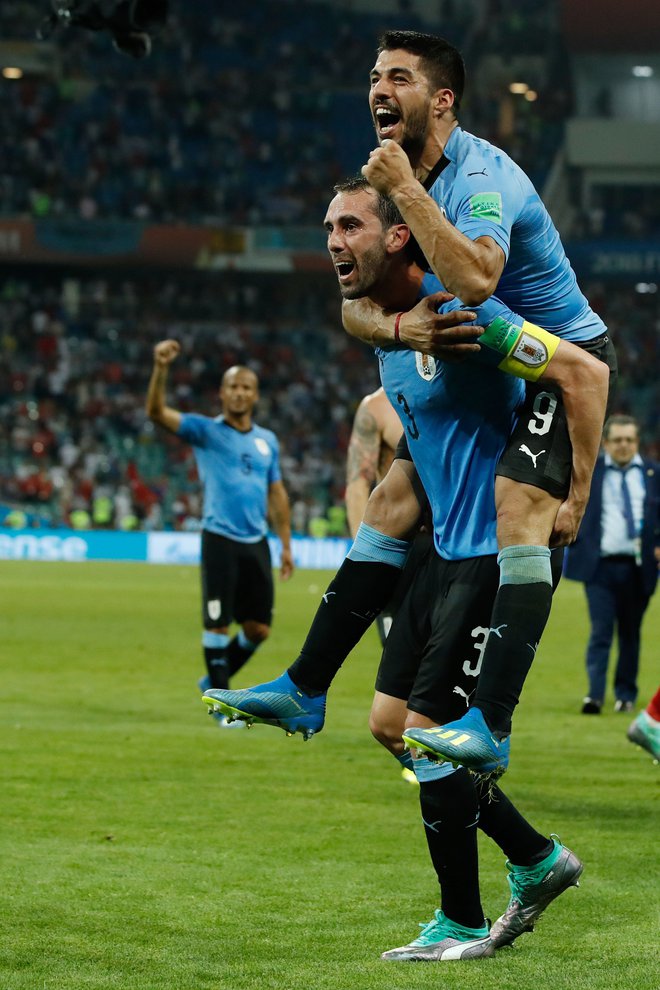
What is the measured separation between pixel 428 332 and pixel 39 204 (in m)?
40.6

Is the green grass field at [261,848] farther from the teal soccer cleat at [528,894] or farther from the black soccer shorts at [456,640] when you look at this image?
the black soccer shorts at [456,640]

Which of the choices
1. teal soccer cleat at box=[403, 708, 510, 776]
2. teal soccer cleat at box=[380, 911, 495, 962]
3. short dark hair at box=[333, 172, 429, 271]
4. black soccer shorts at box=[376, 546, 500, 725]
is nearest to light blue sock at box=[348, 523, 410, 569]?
black soccer shorts at box=[376, 546, 500, 725]

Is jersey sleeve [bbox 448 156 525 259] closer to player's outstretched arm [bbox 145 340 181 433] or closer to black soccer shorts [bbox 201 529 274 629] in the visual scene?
player's outstretched arm [bbox 145 340 181 433]

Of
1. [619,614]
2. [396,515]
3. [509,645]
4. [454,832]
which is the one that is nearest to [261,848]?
[454,832]

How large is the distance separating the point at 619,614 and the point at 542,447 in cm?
861

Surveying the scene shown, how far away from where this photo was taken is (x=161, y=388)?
10.8m

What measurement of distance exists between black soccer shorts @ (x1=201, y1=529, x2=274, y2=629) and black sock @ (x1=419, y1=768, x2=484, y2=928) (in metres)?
6.42

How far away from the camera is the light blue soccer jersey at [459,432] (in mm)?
4730

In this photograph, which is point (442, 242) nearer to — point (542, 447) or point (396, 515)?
point (542, 447)

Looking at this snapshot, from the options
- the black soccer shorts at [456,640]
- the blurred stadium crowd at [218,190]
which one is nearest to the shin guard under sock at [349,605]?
the black soccer shorts at [456,640]

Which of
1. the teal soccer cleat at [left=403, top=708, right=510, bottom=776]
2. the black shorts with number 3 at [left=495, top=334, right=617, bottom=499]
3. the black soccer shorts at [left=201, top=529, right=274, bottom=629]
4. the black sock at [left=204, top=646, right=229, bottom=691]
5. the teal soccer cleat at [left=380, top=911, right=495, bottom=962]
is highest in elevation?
the black shorts with number 3 at [left=495, top=334, right=617, bottom=499]

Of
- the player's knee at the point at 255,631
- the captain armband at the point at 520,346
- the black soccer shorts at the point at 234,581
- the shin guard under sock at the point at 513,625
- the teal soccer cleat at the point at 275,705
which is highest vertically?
the captain armband at the point at 520,346

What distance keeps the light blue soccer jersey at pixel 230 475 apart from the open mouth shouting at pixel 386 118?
23.3ft

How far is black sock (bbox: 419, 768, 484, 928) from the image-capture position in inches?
190
